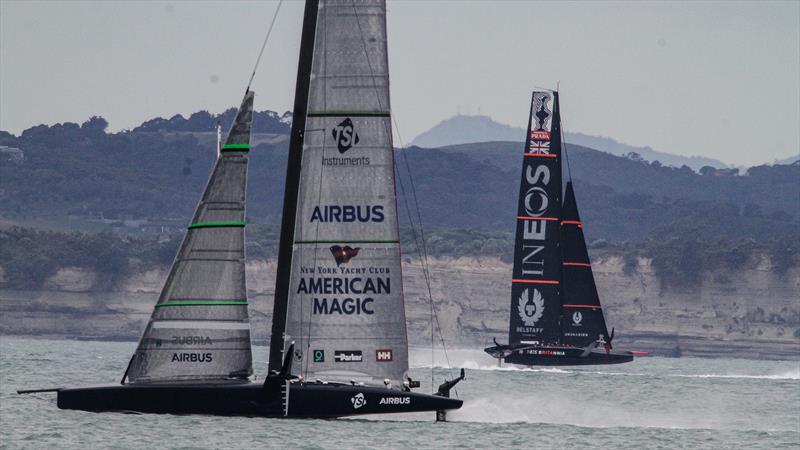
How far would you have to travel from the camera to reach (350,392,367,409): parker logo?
97.7ft

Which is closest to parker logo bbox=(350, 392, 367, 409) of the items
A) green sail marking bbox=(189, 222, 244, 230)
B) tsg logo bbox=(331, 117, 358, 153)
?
green sail marking bbox=(189, 222, 244, 230)

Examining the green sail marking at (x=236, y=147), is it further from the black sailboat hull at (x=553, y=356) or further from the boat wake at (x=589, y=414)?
the black sailboat hull at (x=553, y=356)

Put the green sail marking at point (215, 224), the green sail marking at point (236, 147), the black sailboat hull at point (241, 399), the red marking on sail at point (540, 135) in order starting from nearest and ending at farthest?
the black sailboat hull at point (241, 399) < the green sail marking at point (215, 224) < the green sail marking at point (236, 147) < the red marking on sail at point (540, 135)

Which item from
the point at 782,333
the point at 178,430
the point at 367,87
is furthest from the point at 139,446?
the point at 782,333

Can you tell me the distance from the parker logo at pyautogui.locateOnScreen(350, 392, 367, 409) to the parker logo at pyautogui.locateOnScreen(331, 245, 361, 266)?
214 cm

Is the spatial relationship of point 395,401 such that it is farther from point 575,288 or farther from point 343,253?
point 575,288

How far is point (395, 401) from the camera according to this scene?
1179 inches

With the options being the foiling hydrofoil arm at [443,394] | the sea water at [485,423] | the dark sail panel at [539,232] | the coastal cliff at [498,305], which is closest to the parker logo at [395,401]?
the sea water at [485,423]

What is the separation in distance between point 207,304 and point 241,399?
1.65 metres

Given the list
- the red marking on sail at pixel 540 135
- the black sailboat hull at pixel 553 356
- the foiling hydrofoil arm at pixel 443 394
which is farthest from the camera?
the black sailboat hull at pixel 553 356

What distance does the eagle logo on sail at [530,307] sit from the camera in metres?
63.8

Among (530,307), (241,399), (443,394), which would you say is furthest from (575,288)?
(241,399)

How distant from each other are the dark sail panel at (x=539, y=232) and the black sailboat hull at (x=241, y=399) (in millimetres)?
33492

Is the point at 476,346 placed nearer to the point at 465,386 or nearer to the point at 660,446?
the point at 465,386
